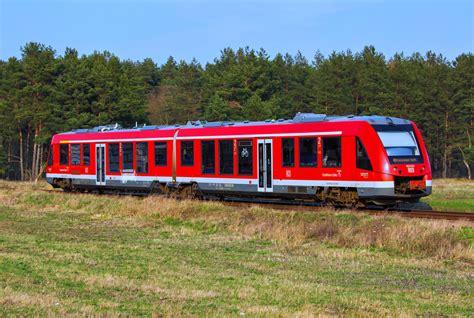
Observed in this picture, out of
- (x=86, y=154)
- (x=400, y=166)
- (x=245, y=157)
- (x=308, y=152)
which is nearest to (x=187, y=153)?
(x=245, y=157)

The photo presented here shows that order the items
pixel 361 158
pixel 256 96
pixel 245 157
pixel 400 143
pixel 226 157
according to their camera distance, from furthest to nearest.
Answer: pixel 256 96 → pixel 226 157 → pixel 245 157 → pixel 400 143 → pixel 361 158

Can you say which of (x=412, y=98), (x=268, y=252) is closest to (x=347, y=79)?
(x=412, y=98)

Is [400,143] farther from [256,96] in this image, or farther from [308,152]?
[256,96]

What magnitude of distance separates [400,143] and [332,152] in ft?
7.27

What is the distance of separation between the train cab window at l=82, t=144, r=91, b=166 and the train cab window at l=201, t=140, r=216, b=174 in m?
8.48

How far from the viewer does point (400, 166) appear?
22.5m

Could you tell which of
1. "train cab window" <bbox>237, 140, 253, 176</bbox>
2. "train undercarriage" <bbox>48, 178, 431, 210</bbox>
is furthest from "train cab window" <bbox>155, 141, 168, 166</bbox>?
"train cab window" <bbox>237, 140, 253, 176</bbox>

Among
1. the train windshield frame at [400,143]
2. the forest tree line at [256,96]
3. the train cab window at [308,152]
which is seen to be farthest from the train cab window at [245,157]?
the forest tree line at [256,96]

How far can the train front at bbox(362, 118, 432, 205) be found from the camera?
73.5 ft

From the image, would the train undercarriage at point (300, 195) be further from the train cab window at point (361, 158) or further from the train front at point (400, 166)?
the train cab window at point (361, 158)

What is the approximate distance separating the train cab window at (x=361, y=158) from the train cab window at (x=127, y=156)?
12.5 m

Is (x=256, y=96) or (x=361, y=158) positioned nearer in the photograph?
(x=361, y=158)

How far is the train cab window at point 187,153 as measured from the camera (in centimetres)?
2905

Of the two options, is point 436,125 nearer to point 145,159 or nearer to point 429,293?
point 145,159
